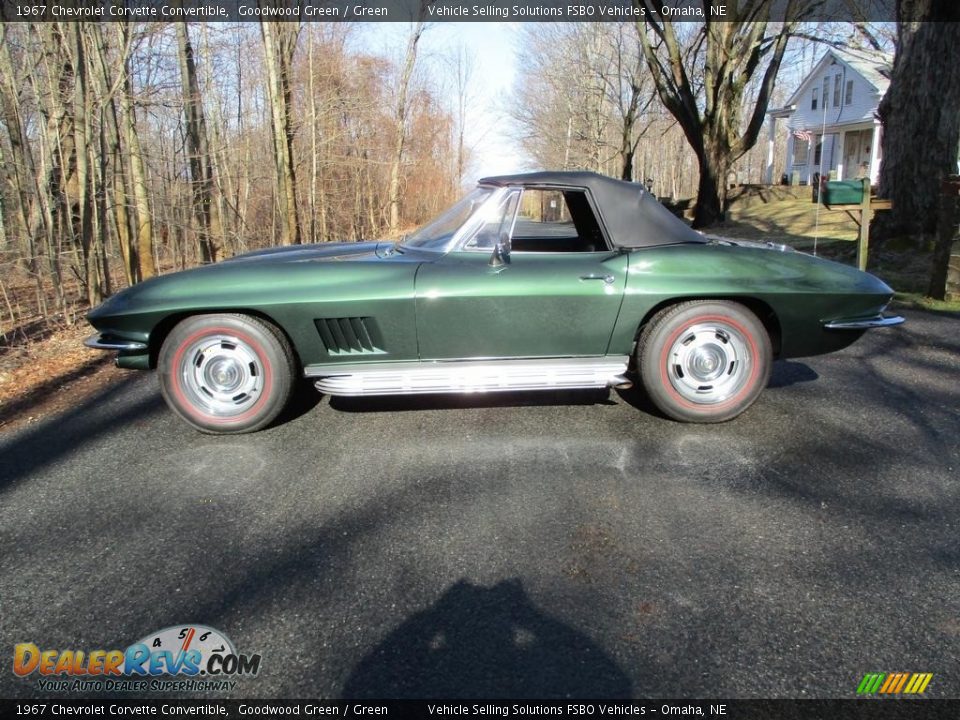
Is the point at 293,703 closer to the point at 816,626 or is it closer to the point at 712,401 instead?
the point at 816,626

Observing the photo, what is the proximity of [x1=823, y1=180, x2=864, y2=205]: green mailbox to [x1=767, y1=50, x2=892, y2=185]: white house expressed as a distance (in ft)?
80.5

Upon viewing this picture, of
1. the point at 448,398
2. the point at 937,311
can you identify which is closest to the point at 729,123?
the point at 937,311

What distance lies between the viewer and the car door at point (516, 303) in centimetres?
382

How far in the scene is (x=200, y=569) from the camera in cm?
249

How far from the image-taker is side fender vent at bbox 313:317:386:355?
12.6 ft

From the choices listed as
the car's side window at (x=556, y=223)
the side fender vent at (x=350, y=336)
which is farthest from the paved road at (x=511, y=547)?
the car's side window at (x=556, y=223)

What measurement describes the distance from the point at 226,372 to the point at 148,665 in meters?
2.12

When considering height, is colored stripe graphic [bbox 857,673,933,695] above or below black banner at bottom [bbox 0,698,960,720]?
above

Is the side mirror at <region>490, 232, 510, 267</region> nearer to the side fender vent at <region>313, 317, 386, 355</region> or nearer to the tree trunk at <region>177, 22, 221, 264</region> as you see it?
the side fender vent at <region>313, 317, 386, 355</region>

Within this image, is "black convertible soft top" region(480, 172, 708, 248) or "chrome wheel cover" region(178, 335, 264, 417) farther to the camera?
"black convertible soft top" region(480, 172, 708, 248)

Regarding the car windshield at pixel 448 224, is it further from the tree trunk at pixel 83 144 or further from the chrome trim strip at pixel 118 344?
the tree trunk at pixel 83 144

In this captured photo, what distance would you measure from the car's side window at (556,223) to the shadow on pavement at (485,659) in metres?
2.64

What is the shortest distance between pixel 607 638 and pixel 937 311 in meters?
6.69

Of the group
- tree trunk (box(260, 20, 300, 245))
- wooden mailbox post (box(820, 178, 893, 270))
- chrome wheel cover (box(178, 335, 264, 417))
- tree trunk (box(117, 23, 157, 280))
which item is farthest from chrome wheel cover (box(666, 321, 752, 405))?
tree trunk (box(260, 20, 300, 245))
